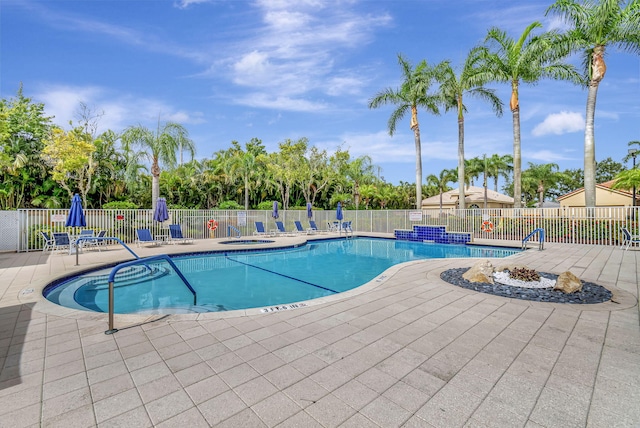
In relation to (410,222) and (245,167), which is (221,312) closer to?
(410,222)

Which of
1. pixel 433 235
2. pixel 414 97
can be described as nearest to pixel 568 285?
pixel 433 235

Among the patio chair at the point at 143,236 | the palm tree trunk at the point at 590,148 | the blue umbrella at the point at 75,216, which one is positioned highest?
the palm tree trunk at the point at 590,148

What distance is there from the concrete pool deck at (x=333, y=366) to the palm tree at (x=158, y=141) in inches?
547

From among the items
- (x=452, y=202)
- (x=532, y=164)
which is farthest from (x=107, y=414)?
(x=532, y=164)

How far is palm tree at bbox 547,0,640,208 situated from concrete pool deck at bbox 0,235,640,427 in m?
14.4

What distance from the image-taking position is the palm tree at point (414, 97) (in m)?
20.7

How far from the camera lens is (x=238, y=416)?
1.97 m

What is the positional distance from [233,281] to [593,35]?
65.0ft

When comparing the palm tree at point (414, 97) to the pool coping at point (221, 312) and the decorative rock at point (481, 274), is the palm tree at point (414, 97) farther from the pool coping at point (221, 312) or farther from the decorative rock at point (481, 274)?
the pool coping at point (221, 312)

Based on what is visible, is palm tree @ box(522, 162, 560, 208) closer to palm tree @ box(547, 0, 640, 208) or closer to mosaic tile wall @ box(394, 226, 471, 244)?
palm tree @ box(547, 0, 640, 208)

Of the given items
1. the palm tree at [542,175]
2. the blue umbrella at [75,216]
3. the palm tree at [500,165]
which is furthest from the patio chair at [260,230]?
the palm tree at [542,175]

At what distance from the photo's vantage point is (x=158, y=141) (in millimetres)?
16719

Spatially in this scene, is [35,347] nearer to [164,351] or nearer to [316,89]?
[164,351]

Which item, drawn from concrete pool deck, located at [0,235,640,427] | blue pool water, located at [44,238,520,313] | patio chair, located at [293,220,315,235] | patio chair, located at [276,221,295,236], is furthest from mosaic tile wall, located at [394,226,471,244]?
concrete pool deck, located at [0,235,640,427]
